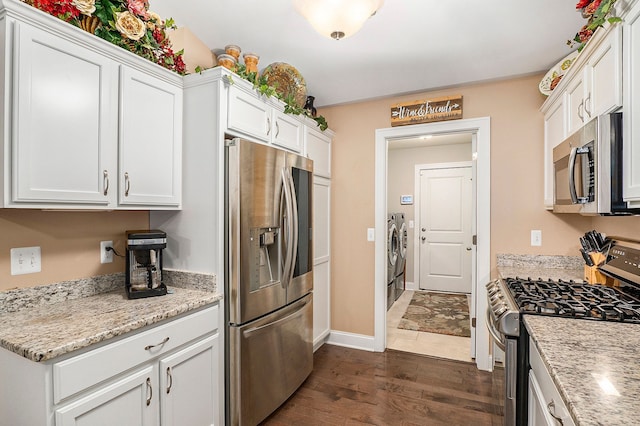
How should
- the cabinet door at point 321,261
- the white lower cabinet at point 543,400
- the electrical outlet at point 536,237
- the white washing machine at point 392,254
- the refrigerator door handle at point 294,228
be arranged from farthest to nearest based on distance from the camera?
the white washing machine at point 392,254 → the cabinet door at point 321,261 → the electrical outlet at point 536,237 → the refrigerator door handle at point 294,228 → the white lower cabinet at point 543,400

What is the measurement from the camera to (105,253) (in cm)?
190

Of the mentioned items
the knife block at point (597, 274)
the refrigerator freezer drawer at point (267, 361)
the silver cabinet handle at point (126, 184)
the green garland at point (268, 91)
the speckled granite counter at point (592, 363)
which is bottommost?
the refrigerator freezer drawer at point (267, 361)

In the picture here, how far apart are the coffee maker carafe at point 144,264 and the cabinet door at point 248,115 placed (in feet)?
2.53

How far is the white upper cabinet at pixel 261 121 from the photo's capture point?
195 centimetres

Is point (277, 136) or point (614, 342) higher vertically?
point (277, 136)

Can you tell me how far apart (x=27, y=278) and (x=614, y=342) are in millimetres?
2440

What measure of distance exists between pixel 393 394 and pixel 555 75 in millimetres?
2671

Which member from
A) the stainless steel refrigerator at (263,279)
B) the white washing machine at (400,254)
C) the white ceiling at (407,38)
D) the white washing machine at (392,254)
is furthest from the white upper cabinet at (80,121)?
the white washing machine at (400,254)

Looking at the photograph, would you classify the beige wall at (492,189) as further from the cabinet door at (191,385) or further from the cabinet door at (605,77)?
the cabinet door at (191,385)

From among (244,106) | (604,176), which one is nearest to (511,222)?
(604,176)

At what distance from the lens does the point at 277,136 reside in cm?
239

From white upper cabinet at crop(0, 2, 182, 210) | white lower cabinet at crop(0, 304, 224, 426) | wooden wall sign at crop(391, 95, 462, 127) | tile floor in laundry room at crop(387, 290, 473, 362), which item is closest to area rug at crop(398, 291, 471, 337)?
tile floor in laundry room at crop(387, 290, 473, 362)

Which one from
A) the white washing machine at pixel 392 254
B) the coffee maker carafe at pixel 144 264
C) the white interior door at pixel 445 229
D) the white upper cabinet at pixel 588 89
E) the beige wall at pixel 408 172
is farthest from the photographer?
the beige wall at pixel 408 172

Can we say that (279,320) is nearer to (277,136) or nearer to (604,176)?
(277,136)
